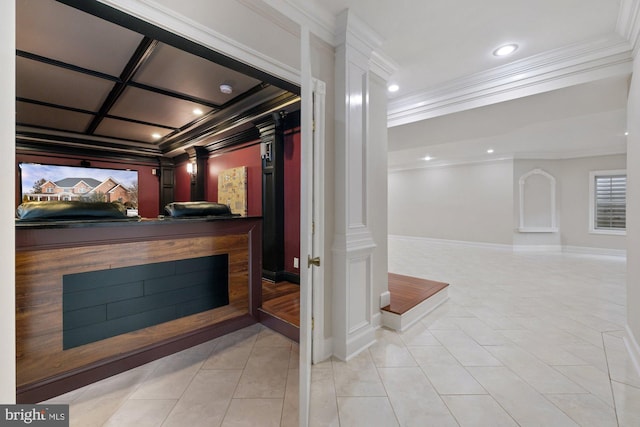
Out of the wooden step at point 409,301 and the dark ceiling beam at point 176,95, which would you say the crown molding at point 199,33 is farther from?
the wooden step at point 409,301

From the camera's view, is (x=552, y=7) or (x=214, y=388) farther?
(x=552, y=7)

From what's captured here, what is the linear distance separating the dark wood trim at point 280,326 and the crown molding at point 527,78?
2957 millimetres

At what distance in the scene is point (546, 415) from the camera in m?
1.44

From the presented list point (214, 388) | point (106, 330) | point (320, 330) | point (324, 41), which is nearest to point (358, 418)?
point (320, 330)

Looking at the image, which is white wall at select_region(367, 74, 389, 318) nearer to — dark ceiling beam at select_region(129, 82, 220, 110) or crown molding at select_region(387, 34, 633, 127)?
crown molding at select_region(387, 34, 633, 127)

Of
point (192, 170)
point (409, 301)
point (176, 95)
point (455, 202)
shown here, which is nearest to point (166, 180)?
point (192, 170)

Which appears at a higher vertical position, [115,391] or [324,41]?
[324,41]

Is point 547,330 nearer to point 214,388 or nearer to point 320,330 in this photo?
point 320,330

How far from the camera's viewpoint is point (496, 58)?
8.11 feet

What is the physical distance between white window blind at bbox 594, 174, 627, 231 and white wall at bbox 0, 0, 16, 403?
31.0 ft

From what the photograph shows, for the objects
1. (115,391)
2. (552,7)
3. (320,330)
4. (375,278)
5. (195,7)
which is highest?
(552,7)

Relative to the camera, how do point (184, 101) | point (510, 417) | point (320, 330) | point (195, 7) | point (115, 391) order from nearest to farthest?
point (510, 417)
point (195, 7)
point (115, 391)
point (320, 330)
point (184, 101)

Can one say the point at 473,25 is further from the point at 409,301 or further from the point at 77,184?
the point at 77,184

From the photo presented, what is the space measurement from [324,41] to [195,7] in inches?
35.6
